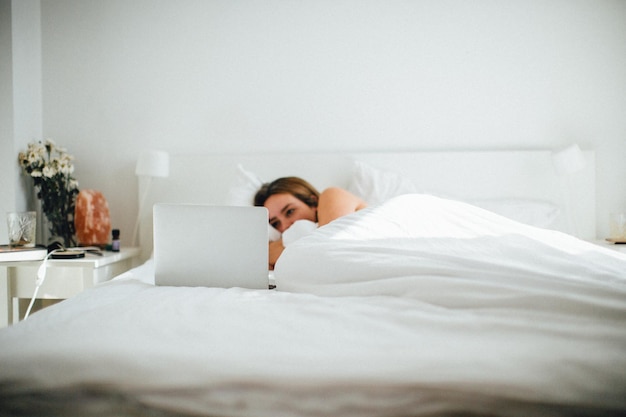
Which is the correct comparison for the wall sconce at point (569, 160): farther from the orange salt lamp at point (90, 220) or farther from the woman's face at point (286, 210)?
the orange salt lamp at point (90, 220)

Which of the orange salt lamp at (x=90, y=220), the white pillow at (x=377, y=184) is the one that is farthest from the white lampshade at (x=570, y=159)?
the orange salt lamp at (x=90, y=220)

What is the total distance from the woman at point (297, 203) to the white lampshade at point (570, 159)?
1136 mm

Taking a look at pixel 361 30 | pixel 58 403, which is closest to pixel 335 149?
pixel 361 30

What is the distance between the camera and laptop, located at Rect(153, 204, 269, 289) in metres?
1.15

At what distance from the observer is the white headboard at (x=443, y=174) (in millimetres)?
2365

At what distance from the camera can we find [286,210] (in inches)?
83.0

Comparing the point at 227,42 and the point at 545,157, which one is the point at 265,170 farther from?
the point at 545,157

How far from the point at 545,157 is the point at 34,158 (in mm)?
2972

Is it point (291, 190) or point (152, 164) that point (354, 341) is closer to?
point (291, 190)

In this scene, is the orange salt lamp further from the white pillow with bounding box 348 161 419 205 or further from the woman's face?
the white pillow with bounding box 348 161 419 205

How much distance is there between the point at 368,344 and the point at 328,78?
213cm

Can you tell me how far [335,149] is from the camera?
2541mm

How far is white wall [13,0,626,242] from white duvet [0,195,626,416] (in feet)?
5.58

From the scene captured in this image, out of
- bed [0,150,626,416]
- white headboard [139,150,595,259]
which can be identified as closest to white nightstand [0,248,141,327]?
white headboard [139,150,595,259]
